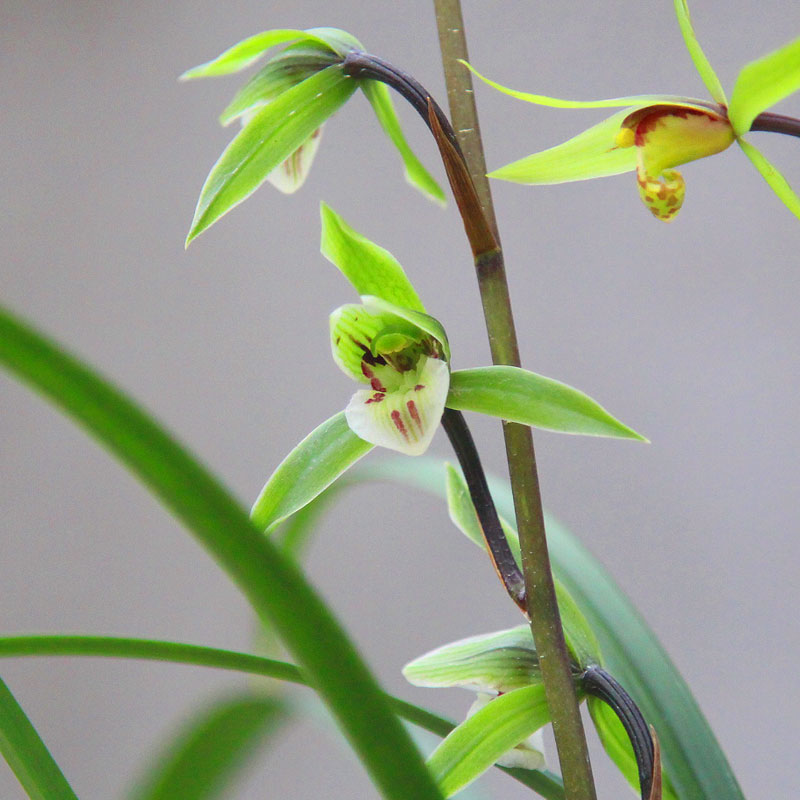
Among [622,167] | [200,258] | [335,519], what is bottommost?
[335,519]

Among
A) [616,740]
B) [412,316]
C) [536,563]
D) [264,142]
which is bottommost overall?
[616,740]

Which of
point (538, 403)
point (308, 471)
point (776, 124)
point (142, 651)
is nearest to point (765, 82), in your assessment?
point (776, 124)

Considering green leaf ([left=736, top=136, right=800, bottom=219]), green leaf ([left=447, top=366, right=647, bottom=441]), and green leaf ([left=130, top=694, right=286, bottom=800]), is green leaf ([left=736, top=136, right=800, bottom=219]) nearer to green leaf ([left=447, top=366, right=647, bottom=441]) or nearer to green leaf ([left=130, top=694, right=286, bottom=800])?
green leaf ([left=447, top=366, right=647, bottom=441])

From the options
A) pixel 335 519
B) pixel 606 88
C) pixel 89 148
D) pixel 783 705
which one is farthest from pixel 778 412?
pixel 89 148

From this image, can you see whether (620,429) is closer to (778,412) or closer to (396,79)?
(396,79)

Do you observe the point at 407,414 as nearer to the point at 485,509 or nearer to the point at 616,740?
the point at 485,509

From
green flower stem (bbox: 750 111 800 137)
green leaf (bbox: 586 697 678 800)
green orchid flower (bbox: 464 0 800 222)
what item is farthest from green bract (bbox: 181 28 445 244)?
green leaf (bbox: 586 697 678 800)
